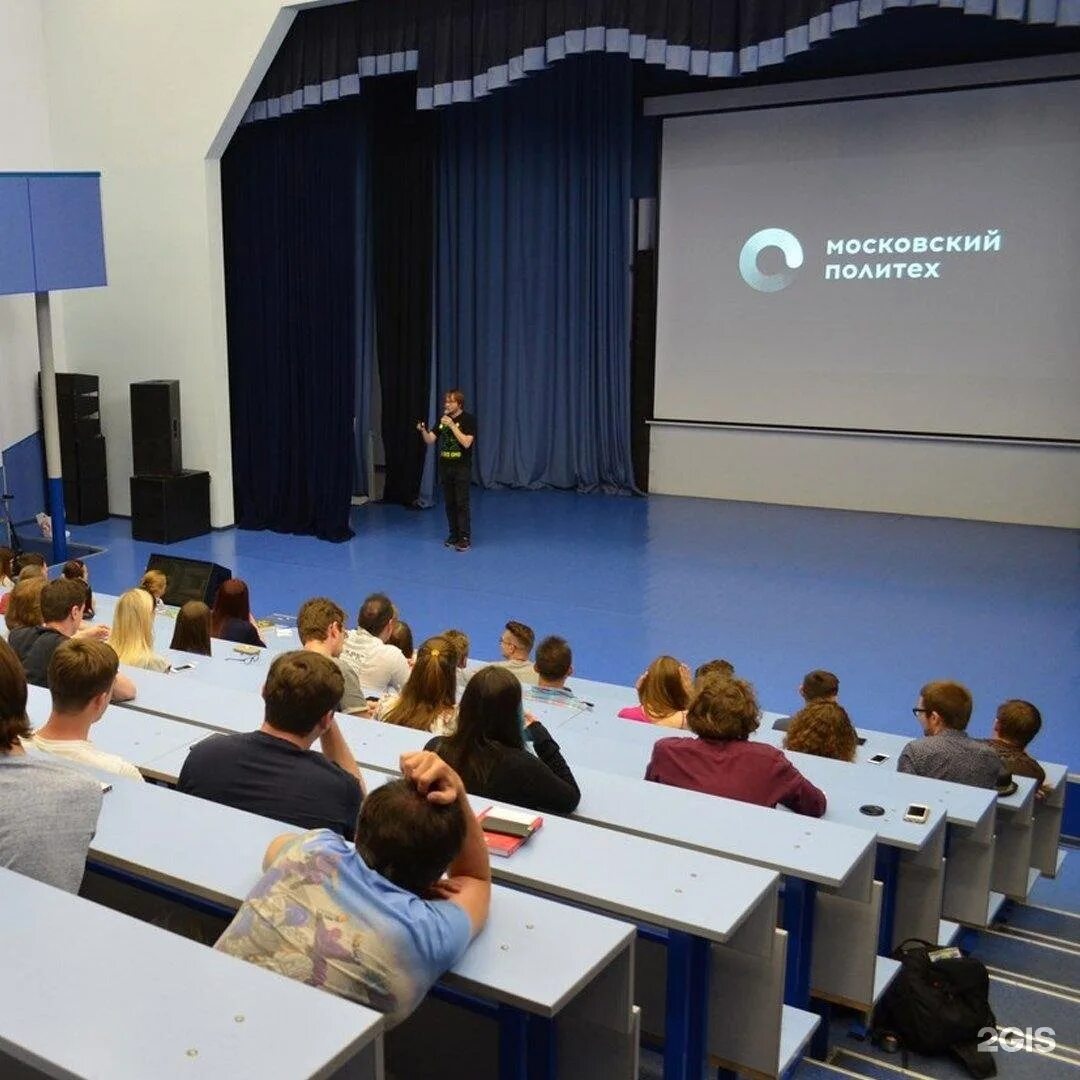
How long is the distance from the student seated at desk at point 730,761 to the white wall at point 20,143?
793 cm

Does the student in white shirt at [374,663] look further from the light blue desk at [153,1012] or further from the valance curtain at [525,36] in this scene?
the valance curtain at [525,36]

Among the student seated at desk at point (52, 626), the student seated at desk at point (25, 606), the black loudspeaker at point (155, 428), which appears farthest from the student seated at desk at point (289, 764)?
the black loudspeaker at point (155, 428)

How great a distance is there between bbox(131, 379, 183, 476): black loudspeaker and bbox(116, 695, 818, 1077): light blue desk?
24.3ft

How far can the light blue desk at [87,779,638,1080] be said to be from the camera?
1.84m

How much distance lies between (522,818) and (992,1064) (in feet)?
4.27

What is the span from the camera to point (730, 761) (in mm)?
3080

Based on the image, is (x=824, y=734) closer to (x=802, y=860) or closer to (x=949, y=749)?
(x=949, y=749)

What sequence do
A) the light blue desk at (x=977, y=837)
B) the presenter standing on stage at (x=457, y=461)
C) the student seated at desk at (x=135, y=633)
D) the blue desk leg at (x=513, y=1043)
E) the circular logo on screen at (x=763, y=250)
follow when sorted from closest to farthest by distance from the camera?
1. the blue desk leg at (x=513, y=1043)
2. the light blue desk at (x=977, y=837)
3. the student seated at desk at (x=135, y=633)
4. the presenter standing on stage at (x=457, y=461)
5. the circular logo on screen at (x=763, y=250)

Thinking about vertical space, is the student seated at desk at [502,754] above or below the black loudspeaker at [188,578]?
above

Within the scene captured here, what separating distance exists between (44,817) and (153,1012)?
62 cm

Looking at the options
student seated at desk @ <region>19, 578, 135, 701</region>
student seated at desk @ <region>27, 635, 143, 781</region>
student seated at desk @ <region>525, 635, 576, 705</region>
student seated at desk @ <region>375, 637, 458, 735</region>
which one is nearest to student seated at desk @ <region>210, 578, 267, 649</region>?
student seated at desk @ <region>19, 578, 135, 701</region>

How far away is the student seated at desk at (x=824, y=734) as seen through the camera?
374 cm

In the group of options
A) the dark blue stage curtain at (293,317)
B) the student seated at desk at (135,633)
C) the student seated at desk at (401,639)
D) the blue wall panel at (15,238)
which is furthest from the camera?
the dark blue stage curtain at (293,317)

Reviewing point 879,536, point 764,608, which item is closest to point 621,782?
point 764,608
